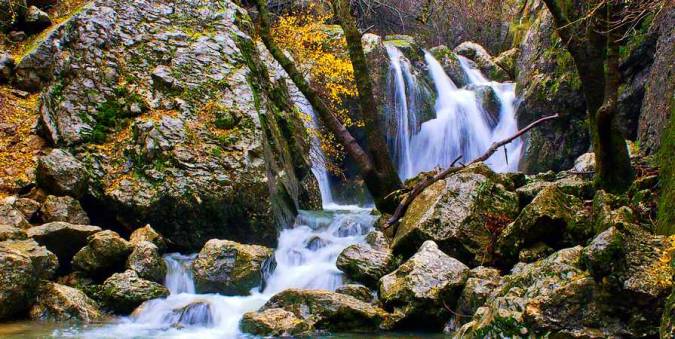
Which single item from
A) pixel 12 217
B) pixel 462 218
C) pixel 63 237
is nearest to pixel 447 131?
pixel 462 218

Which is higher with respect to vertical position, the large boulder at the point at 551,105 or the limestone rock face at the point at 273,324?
the large boulder at the point at 551,105

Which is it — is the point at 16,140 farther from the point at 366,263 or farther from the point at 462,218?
the point at 462,218

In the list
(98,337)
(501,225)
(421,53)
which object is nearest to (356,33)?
(501,225)

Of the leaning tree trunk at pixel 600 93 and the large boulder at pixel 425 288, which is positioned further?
the leaning tree trunk at pixel 600 93

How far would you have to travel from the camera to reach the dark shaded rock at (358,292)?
19.1 ft

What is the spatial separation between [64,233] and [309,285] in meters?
2.93

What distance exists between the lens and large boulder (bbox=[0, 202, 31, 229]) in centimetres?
633

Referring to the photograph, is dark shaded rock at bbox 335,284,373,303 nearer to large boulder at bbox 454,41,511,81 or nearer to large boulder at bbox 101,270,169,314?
large boulder at bbox 101,270,169,314

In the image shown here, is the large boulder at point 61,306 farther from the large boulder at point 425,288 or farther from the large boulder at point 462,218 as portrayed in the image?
the large boulder at point 462,218

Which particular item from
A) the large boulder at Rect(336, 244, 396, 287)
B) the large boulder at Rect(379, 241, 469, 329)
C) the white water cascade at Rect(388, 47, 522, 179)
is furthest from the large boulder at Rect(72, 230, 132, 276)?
the white water cascade at Rect(388, 47, 522, 179)

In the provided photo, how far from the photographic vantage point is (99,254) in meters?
6.23

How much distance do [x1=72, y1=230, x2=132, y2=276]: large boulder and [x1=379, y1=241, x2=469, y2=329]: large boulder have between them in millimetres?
3110

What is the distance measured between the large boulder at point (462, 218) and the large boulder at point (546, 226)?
0.29m

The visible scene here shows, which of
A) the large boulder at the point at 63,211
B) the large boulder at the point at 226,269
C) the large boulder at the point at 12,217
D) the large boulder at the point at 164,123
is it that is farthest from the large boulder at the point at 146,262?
the large boulder at the point at 12,217
